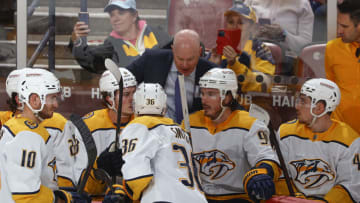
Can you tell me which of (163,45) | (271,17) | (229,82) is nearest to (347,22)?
(271,17)

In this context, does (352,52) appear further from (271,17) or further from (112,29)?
(112,29)

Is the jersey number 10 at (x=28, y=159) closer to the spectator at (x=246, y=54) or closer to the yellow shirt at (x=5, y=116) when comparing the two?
the yellow shirt at (x=5, y=116)

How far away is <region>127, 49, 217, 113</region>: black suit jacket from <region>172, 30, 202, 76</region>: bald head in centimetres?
4

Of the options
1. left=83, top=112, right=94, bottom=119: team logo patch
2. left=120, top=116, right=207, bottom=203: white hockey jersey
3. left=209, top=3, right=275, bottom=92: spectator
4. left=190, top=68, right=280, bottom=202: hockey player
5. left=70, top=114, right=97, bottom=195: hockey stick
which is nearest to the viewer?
left=120, top=116, right=207, bottom=203: white hockey jersey

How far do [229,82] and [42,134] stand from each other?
115 cm

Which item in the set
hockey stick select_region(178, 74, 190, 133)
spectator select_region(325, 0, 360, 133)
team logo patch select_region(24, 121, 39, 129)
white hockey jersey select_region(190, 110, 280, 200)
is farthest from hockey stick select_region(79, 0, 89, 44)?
spectator select_region(325, 0, 360, 133)

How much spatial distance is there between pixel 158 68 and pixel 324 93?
3.40 ft

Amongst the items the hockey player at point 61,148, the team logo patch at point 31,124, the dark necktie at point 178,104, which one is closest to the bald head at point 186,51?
the dark necktie at point 178,104

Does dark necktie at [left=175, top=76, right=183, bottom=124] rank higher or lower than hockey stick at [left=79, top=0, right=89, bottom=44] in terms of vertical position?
lower

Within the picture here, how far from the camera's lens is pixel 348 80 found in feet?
11.7

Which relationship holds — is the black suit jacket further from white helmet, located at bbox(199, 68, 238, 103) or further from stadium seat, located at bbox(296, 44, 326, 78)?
stadium seat, located at bbox(296, 44, 326, 78)

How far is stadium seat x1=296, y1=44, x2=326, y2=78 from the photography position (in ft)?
12.1

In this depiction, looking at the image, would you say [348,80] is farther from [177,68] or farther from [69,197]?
[69,197]

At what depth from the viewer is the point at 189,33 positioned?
11.7ft
